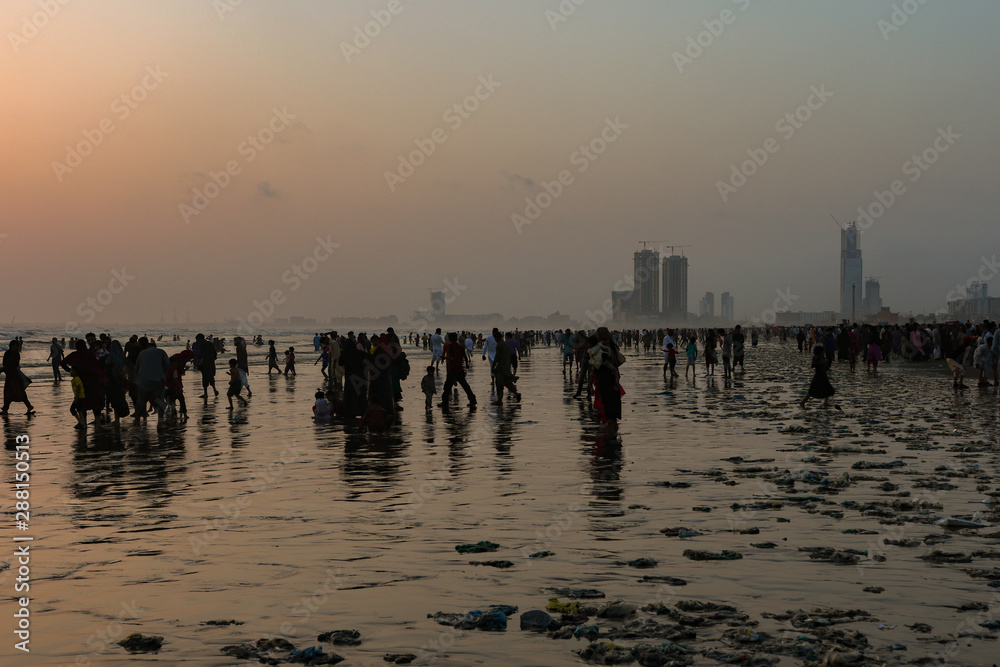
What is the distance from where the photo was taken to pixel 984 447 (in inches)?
552

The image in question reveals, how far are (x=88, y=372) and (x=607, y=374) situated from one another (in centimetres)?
1111

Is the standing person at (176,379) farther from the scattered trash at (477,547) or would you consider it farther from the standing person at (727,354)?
the standing person at (727,354)

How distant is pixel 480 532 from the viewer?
8625mm

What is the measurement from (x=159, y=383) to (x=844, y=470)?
45.9ft

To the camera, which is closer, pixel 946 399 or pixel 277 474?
pixel 277 474

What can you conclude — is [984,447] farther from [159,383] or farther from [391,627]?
[159,383]

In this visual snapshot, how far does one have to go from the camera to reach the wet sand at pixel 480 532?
568 centimetres

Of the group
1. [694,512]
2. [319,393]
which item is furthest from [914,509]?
[319,393]

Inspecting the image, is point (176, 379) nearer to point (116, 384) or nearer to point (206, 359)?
point (116, 384)

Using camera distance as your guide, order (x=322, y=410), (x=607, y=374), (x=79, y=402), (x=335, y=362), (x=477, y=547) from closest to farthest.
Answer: (x=477, y=547), (x=607, y=374), (x=79, y=402), (x=322, y=410), (x=335, y=362)

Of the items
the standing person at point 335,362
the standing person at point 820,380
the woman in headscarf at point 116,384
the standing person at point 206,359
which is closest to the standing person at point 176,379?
the woman in headscarf at point 116,384

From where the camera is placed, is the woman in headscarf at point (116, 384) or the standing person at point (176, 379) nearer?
the standing person at point (176, 379)

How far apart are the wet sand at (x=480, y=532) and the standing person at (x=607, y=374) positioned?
0.43 meters

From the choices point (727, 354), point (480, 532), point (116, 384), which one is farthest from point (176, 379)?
point (727, 354)
